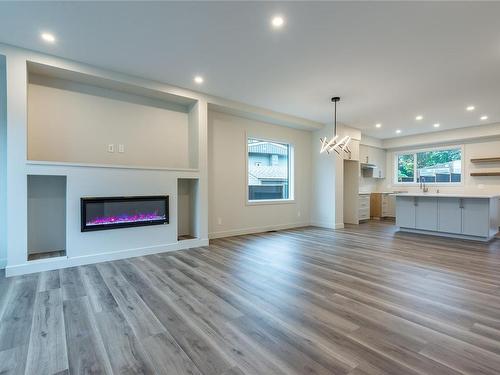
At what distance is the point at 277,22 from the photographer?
259 centimetres

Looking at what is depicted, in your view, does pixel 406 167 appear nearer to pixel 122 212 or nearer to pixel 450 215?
pixel 450 215

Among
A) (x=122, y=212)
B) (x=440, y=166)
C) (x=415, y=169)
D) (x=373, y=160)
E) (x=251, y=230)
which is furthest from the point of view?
(x=373, y=160)

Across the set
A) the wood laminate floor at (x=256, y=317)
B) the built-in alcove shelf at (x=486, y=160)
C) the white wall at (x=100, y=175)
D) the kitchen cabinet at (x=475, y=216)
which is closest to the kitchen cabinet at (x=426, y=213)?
→ the kitchen cabinet at (x=475, y=216)

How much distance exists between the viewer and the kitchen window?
7.53 metres

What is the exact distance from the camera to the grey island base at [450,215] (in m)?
4.95

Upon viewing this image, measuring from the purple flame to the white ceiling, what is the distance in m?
2.14

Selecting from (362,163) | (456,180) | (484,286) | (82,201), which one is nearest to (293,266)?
(484,286)

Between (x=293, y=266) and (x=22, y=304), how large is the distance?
2850mm

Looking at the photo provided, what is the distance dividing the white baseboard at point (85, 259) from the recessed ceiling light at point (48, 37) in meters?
2.65

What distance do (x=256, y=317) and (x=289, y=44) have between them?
2886 millimetres

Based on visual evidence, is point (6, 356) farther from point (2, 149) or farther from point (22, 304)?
point (2, 149)

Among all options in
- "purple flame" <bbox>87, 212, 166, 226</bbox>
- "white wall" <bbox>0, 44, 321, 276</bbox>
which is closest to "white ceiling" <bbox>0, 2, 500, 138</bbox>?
"white wall" <bbox>0, 44, 321, 276</bbox>

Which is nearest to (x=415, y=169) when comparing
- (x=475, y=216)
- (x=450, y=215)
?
(x=450, y=215)

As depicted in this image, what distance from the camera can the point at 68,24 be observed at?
105 inches
